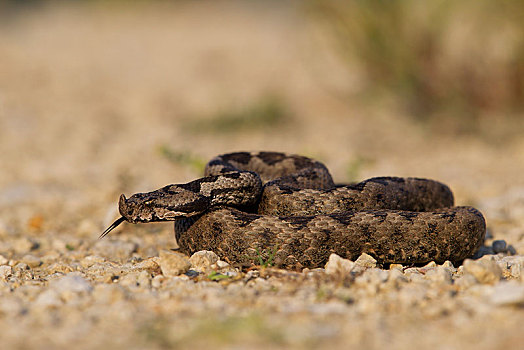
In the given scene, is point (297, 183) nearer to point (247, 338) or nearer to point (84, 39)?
point (247, 338)

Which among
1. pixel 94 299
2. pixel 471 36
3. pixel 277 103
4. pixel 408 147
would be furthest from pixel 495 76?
pixel 94 299

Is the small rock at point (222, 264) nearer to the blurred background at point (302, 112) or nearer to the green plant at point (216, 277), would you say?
the green plant at point (216, 277)

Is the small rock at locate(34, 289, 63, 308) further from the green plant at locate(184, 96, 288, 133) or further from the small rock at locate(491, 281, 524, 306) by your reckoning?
the green plant at locate(184, 96, 288, 133)

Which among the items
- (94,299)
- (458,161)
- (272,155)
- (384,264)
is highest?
(458,161)

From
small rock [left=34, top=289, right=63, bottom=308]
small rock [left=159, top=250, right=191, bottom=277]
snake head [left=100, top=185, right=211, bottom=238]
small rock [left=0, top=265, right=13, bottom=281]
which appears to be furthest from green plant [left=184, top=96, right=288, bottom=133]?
small rock [left=34, top=289, right=63, bottom=308]

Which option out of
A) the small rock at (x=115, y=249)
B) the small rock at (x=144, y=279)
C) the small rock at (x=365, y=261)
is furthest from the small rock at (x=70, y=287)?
the small rock at (x=365, y=261)

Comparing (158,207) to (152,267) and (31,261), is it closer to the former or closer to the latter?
(152,267)
